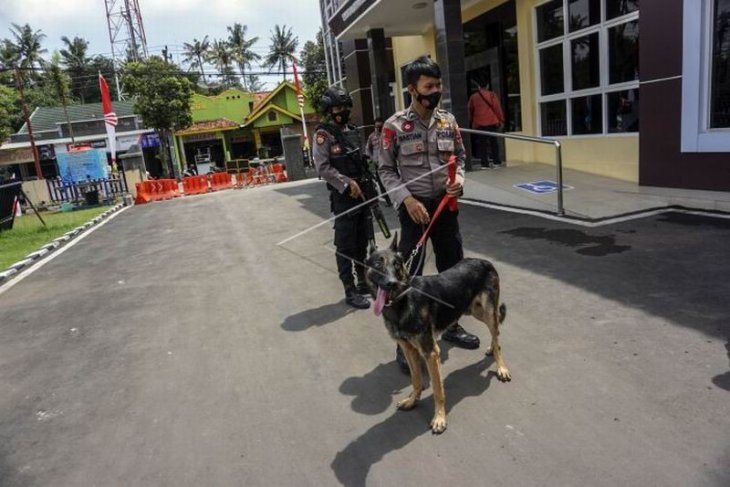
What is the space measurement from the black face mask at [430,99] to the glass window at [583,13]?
27.7 ft

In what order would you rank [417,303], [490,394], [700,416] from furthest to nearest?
[490,394] < [417,303] < [700,416]

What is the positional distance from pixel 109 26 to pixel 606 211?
4148cm

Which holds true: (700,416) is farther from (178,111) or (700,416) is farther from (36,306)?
(178,111)

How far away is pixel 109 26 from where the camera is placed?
127 feet

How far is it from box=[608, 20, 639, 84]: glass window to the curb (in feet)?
35.7

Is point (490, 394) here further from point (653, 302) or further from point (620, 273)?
point (620, 273)

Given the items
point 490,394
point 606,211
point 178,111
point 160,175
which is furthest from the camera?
point 160,175

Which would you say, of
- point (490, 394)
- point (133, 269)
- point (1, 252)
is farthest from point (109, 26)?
point (490, 394)

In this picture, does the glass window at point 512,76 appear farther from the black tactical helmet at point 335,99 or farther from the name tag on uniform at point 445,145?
the name tag on uniform at point 445,145

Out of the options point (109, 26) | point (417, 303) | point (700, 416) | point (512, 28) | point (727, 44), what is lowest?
point (700, 416)

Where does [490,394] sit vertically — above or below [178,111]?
below

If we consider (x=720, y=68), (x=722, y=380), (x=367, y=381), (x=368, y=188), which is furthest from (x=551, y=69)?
(x=367, y=381)

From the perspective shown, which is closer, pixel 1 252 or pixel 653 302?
pixel 653 302

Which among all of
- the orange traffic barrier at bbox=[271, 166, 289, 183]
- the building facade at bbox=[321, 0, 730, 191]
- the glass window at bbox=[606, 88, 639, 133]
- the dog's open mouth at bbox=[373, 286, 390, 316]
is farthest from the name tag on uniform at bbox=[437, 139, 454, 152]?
the orange traffic barrier at bbox=[271, 166, 289, 183]
